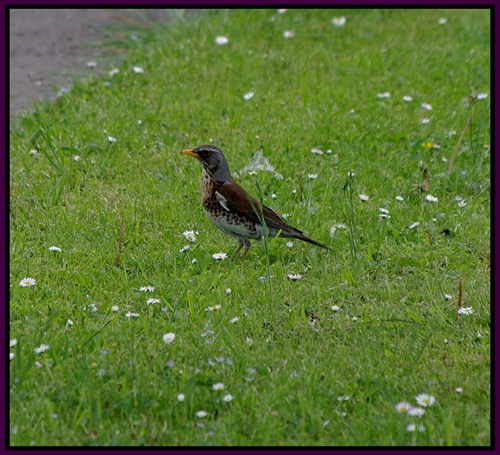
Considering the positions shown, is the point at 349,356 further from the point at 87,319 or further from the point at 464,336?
the point at 87,319

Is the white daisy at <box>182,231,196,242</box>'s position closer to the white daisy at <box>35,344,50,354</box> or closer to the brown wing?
the brown wing

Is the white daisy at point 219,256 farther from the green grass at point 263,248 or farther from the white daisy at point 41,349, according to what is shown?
the white daisy at point 41,349

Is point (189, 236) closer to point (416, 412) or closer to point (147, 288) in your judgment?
point (147, 288)

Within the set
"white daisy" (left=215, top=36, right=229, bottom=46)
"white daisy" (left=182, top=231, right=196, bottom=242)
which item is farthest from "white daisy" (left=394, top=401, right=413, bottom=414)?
"white daisy" (left=215, top=36, right=229, bottom=46)

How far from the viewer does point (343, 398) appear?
14.5 ft

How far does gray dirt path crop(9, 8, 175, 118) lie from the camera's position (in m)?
9.25

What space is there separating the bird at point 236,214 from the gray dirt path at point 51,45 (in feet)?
10.5

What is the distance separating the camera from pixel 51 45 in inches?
403

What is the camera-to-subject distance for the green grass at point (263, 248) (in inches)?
171

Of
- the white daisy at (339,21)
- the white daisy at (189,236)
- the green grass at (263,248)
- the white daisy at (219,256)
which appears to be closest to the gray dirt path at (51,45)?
the green grass at (263,248)

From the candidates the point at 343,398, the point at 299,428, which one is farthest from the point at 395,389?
the point at 299,428

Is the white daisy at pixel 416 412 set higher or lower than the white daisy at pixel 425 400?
higher

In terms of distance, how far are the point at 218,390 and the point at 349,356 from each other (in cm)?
88

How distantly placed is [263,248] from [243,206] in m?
0.50
